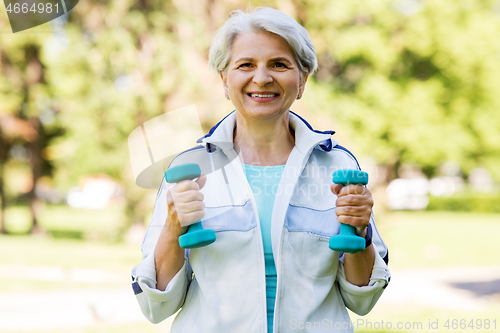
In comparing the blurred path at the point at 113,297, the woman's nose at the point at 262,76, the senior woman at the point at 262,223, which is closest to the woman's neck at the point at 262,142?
the senior woman at the point at 262,223

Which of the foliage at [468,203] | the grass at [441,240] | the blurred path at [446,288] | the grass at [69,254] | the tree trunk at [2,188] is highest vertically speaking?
the tree trunk at [2,188]

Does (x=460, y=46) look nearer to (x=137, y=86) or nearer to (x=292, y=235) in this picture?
(x=137, y=86)

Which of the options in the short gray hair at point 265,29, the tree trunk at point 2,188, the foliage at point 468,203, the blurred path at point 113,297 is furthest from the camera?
the foliage at point 468,203

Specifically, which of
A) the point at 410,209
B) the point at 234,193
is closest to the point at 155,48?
the point at 234,193

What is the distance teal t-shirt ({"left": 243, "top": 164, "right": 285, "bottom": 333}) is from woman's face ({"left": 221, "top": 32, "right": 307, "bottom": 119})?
228mm

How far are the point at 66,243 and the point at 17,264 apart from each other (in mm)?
4793

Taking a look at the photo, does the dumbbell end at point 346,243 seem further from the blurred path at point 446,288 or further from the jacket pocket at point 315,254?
the blurred path at point 446,288

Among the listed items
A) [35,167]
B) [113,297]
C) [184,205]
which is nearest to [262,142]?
[184,205]

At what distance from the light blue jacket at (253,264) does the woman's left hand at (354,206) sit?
0.15 meters

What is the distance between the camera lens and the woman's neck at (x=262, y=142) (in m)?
2.10

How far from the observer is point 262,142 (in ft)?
6.97

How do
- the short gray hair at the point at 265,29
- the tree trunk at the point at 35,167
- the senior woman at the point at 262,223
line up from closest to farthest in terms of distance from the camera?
the senior woman at the point at 262,223, the short gray hair at the point at 265,29, the tree trunk at the point at 35,167

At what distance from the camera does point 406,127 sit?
61.1ft

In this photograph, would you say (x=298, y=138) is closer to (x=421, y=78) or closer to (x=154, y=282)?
(x=154, y=282)
